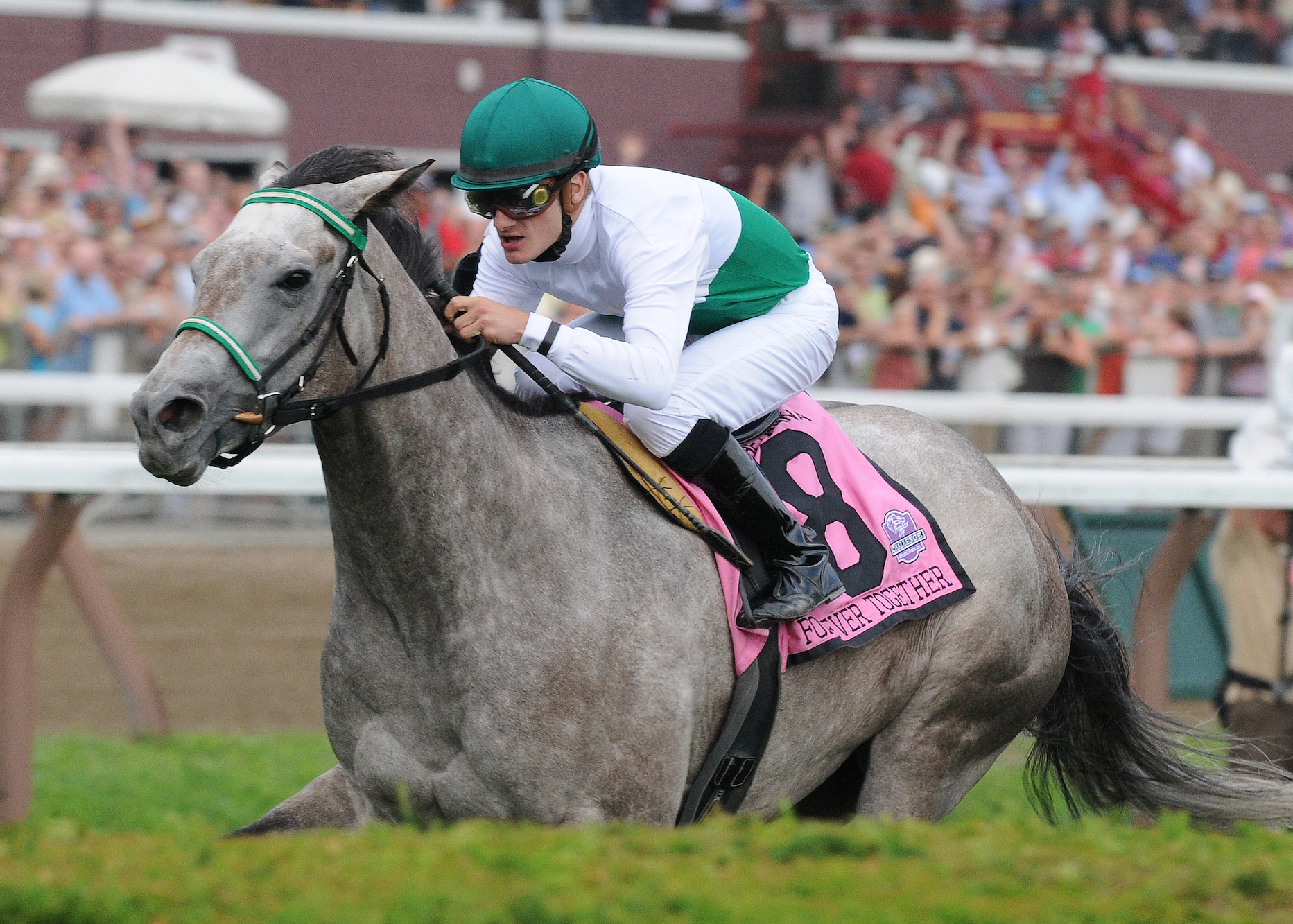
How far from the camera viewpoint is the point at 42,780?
17.1ft

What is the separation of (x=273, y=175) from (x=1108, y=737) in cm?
271

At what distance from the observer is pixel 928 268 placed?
1069 centimetres

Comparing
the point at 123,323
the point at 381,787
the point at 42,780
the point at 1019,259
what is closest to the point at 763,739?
the point at 381,787

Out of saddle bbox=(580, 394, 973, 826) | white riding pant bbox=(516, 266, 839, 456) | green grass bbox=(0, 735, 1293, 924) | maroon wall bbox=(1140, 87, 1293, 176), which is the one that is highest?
white riding pant bbox=(516, 266, 839, 456)

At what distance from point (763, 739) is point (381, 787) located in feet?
2.77

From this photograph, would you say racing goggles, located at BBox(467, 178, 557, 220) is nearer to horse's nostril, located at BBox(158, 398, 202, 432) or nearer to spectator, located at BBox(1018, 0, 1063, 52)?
horse's nostril, located at BBox(158, 398, 202, 432)

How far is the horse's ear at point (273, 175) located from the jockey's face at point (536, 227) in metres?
0.45

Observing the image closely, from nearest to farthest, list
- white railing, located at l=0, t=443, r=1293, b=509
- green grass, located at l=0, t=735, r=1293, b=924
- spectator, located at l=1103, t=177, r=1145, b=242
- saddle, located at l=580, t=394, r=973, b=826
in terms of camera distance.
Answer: green grass, located at l=0, t=735, r=1293, b=924, saddle, located at l=580, t=394, r=973, b=826, white railing, located at l=0, t=443, r=1293, b=509, spectator, located at l=1103, t=177, r=1145, b=242

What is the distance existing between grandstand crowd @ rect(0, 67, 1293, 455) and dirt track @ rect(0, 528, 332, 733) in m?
1.45

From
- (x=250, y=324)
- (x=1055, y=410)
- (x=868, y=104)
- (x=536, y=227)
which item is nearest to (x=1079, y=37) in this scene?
(x=868, y=104)

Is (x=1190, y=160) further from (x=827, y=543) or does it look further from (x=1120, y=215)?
(x=827, y=543)

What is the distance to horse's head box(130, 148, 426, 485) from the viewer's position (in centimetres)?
281

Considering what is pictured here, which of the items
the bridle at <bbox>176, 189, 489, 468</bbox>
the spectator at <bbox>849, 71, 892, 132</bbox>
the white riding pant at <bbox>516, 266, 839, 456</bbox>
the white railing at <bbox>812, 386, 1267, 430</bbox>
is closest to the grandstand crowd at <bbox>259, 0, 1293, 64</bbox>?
the spectator at <bbox>849, 71, 892, 132</bbox>

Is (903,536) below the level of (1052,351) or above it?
above
